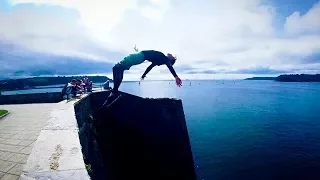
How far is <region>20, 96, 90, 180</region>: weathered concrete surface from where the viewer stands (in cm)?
300

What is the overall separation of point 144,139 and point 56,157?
925 centimetres

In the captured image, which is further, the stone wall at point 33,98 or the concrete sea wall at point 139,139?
the stone wall at point 33,98

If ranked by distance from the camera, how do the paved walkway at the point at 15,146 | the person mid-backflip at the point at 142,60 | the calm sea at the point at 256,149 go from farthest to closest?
1. the calm sea at the point at 256,149
2. the person mid-backflip at the point at 142,60
3. the paved walkway at the point at 15,146

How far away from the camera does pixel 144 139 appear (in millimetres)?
12672

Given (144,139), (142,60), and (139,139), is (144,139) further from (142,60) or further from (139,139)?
(142,60)

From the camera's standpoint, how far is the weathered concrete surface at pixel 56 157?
9.86 feet

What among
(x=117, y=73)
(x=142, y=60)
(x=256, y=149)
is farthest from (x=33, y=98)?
(x=256, y=149)

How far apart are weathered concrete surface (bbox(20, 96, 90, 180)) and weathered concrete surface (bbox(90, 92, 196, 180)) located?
22.2 ft

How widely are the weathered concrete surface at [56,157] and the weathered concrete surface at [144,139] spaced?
6.78 meters

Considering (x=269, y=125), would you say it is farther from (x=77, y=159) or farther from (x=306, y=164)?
(x=77, y=159)

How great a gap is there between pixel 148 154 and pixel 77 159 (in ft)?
29.6

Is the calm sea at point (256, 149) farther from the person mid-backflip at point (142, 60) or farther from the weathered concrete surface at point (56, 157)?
the weathered concrete surface at point (56, 157)

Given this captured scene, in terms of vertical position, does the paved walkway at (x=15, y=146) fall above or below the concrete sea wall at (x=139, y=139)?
above

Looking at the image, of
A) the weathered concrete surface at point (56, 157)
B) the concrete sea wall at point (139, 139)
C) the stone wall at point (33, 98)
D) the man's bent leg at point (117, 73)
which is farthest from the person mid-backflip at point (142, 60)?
the stone wall at point (33, 98)
